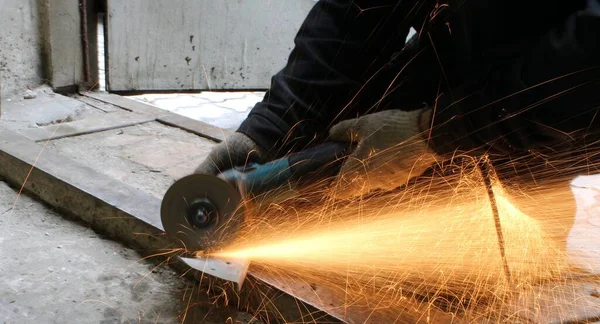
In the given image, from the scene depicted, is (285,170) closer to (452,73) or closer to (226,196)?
(226,196)

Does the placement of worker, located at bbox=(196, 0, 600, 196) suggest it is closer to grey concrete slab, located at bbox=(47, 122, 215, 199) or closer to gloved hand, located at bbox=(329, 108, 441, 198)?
gloved hand, located at bbox=(329, 108, 441, 198)

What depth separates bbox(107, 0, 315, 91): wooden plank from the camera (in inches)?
148

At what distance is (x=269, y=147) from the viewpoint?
1.75 meters

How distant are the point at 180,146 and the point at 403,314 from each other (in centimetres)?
180

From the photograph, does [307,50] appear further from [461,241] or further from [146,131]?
[146,131]

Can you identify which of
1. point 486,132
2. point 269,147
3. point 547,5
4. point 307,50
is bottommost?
point 269,147

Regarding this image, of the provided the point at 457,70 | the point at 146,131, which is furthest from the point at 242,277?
the point at 146,131

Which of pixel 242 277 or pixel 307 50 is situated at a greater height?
pixel 307 50

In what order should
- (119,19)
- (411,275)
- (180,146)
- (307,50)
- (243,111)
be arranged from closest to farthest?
(411,275) → (307,50) → (180,146) → (119,19) → (243,111)

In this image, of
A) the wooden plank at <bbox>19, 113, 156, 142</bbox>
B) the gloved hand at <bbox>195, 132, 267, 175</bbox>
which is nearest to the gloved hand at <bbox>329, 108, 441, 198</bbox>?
the gloved hand at <bbox>195, 132, 267, 175</bbox>

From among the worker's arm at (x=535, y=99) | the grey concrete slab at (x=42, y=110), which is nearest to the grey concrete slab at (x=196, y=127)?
the grey concrete slab at (x=42, y=110)

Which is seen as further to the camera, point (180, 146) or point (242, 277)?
point (180, 146)

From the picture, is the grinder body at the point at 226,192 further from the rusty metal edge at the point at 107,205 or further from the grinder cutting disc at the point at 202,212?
the rusty metal edge at the point at 107,205

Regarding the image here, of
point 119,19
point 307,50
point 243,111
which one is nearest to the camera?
point 307,50
